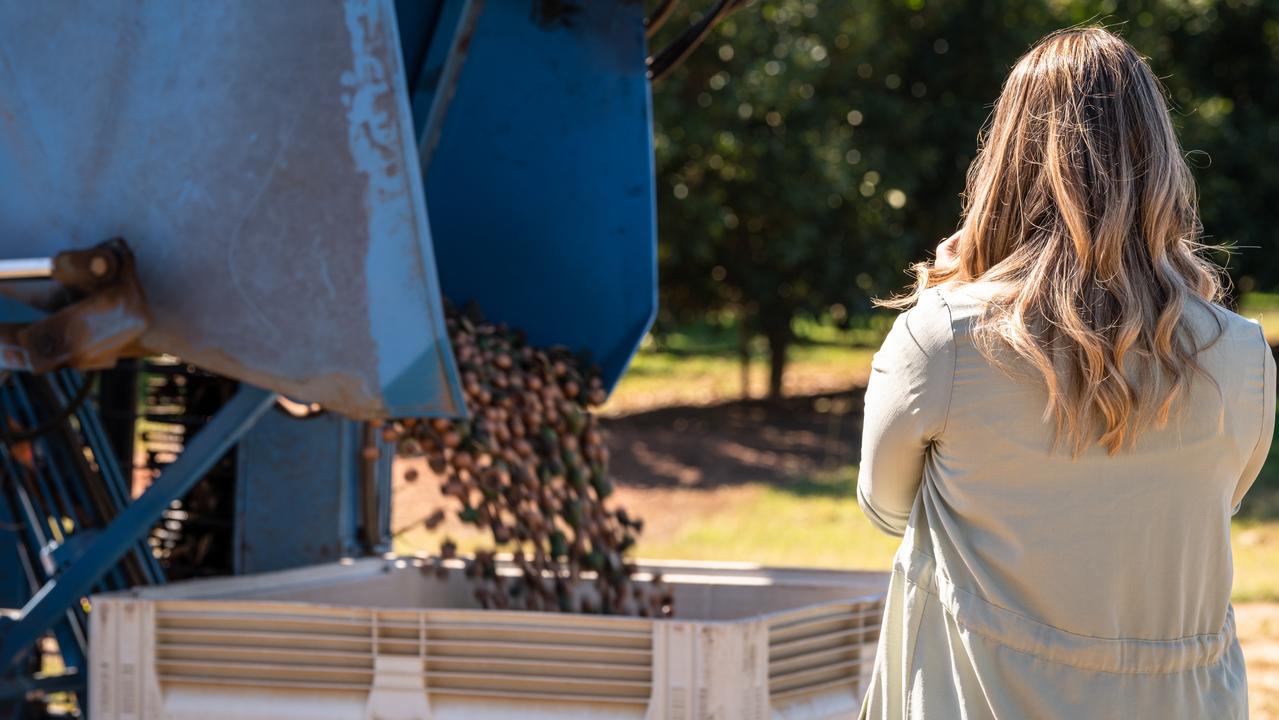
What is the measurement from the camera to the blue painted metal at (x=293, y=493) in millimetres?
3555

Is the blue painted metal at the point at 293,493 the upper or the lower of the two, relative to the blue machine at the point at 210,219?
lower

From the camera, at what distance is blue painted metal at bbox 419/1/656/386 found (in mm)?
3645

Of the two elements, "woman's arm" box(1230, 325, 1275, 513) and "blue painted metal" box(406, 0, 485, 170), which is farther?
"blue painted metal" box(406, 0, 485, 170)

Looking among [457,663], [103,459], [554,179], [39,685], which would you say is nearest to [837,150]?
[554,179]

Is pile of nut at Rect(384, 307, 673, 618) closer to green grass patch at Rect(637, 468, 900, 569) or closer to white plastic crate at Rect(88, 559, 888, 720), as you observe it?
white plastic crate at Rect(88, 559, 888, 720)

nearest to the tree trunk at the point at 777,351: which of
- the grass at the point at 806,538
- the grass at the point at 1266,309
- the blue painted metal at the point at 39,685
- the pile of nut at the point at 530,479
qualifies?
the grass at the point at 806,538

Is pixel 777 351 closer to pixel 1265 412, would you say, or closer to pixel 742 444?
pixel 742 444

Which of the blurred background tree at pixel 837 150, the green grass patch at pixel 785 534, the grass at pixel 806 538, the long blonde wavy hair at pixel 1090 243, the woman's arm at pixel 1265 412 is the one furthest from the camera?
the blurred background tree at pixel 837 150

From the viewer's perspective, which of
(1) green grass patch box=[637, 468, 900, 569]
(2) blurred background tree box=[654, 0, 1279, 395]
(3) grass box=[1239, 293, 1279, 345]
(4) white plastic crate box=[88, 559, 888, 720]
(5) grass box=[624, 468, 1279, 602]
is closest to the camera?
(4) white plastic crate box=[88, 559, 888, 720]

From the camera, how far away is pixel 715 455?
1018 centimetres

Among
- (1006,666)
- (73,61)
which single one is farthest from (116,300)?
(1006,666)

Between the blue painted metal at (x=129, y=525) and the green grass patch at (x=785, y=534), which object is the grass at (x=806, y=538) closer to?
the green grass patch at (x=785, y=534)

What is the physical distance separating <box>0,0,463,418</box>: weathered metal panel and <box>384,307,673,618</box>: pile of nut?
52 cm

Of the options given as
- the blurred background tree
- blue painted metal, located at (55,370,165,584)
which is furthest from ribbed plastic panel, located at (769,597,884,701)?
the blurred background tree
